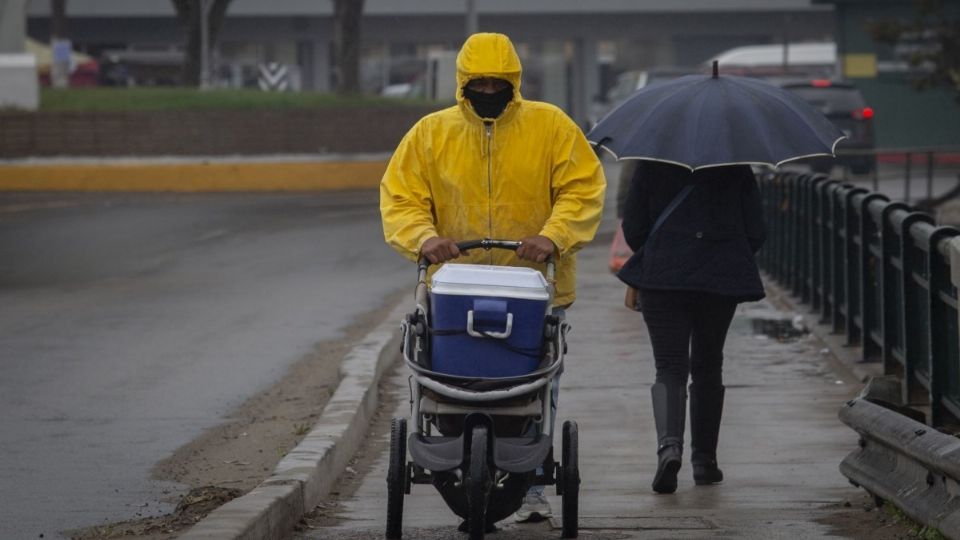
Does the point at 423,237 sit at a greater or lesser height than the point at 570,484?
greater

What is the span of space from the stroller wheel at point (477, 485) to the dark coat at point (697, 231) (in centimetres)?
172

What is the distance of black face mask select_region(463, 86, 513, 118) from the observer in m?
6.41

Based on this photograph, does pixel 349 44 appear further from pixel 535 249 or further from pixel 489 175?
pixel 535 249

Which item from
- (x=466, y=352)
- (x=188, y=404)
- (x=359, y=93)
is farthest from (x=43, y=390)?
(x=359, y=93)

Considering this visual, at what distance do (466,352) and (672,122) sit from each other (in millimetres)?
1787

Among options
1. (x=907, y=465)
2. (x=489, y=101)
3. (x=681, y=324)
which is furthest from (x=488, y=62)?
(x=907, y=465)

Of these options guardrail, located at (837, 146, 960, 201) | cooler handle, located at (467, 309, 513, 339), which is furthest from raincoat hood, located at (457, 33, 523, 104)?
guardrail, located at (837, 146, 960, 201)

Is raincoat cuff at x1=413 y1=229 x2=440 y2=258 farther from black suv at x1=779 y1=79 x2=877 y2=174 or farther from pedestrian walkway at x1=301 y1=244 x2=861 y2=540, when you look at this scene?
black suv at x1=779 y1=79 x2=877 y2=174

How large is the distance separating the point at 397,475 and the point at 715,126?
6.66ft

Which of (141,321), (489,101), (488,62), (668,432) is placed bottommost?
(141,321)

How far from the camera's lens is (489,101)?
641cm

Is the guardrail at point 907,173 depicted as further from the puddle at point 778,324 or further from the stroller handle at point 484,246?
the stroller handle at point 484,246

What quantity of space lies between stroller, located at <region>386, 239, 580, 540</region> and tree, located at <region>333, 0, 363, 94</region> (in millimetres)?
27816

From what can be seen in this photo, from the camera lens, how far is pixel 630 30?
58188 mm
